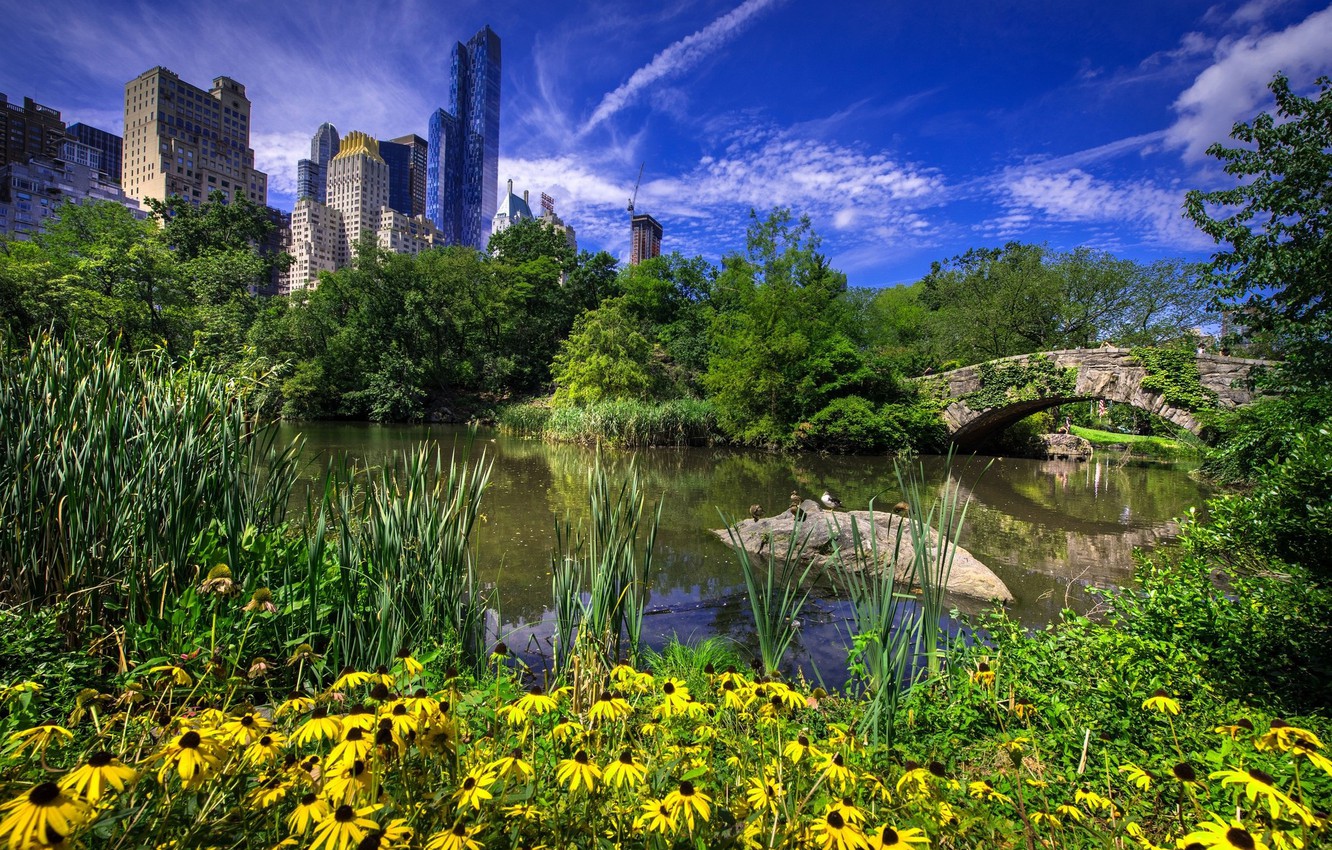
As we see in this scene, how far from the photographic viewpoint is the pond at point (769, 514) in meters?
4.77

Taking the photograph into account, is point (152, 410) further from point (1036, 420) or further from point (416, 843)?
point (1036, 420)

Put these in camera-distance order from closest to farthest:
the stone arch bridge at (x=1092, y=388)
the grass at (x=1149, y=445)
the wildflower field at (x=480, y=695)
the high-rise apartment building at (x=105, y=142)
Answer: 1. the wildflower field at (x=480, y=695)
2. the stone arch bridge at (x=1092, y=388)
3. the grass at (x=1149, y=445)
4. the high-rise apartment building at (x=105, y=142)

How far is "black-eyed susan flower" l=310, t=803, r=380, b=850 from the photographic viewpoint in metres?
0.86

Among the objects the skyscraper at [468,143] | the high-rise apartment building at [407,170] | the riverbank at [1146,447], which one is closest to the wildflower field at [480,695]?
the riverbank at [1146,447]

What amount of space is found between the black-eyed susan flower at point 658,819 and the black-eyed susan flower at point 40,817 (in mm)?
801

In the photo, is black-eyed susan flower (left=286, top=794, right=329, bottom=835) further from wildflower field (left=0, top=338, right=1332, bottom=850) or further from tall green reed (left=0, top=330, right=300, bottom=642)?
tall green reed (left=0, top=330, right=300, bottom=642)

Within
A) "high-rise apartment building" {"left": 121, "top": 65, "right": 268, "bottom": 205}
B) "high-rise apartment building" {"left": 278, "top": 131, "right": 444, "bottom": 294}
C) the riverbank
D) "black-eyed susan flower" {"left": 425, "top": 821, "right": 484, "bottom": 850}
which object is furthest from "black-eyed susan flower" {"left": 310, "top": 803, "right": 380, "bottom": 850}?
"high-rise apartment building" {"left": 278, "top": 131, "right": 444, "bottom": 294}

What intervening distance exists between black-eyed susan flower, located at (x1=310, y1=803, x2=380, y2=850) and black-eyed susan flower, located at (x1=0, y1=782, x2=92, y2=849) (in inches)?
11.5

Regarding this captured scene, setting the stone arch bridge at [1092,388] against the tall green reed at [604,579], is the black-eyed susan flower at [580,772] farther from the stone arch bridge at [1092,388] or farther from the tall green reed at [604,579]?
the stone arch bridge at [1092,388]

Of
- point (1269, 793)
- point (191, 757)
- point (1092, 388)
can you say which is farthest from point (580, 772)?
point (1092, 388)

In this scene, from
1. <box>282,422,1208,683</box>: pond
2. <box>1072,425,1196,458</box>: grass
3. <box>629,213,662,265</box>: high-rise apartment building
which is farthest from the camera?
<box>629,213,662,265</box>: high-rise apartment building

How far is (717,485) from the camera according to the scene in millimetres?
11773

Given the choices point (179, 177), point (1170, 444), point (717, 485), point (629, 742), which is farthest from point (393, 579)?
point (179, 177)

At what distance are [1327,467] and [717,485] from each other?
958cm
